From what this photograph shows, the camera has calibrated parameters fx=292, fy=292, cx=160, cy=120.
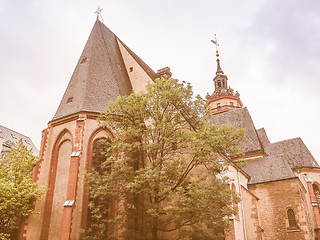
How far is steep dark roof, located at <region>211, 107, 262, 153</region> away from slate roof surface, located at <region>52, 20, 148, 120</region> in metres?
13.5

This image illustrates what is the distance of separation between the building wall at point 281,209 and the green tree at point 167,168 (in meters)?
11.0

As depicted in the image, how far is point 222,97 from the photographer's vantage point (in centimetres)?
4959

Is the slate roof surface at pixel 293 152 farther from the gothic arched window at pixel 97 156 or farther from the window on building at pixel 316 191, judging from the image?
the gothic arched window at pixel 97 156

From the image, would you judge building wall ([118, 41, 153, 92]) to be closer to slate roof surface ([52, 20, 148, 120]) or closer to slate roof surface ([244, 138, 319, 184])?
slate roof surface ([52, 20, 148, 120])

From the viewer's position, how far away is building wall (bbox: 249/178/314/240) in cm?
2134

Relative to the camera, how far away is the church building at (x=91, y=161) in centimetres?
1557

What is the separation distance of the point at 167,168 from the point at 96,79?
9.78 metres

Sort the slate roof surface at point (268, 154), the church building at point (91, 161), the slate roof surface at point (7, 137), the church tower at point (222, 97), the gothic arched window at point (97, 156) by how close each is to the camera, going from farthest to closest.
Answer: the church tower at point (222, 97) < the slate roof surface at point (7, 137) < the slate roof surface at point (268, 154) < the gothic arched window at point (97, 156) < the church building at point (91, 161)

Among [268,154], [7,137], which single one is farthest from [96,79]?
[7,137]

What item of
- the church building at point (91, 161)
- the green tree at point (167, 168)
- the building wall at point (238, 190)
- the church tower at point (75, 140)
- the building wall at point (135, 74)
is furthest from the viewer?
the building wall at point (135, 74)

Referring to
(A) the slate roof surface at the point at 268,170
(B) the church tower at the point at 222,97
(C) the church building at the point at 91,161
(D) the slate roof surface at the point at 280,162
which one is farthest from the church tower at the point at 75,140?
(B) the church tower at the point at 222,97

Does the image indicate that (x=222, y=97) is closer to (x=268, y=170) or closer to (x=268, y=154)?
(x=268, y=154)

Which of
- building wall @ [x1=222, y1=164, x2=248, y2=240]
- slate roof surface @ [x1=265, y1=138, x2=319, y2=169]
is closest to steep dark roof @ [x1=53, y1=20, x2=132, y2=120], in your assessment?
building wall @ [x1=222, y1=164, x2=248, y2=240]

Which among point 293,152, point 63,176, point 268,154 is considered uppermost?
point 293,152
